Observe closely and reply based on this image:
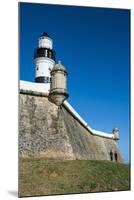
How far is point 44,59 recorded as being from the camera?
4789 millimetres

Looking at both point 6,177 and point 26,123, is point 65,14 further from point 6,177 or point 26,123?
point 6,177

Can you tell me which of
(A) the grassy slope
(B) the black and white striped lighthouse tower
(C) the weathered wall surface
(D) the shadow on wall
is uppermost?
(B) the black and white striped lighthouse tower

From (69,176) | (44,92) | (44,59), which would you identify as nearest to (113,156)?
(69,176)

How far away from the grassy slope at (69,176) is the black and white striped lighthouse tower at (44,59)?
2.26 ft

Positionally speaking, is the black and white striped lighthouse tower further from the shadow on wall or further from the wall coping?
the shadow on wall

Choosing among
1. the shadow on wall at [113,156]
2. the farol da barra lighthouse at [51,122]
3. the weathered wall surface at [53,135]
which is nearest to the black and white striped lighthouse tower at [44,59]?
the farol da barra lighthouse at [51,122]

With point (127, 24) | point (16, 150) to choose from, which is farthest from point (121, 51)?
point (16, 150)

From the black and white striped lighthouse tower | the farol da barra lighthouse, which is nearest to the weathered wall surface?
the farol da barra lighthouse

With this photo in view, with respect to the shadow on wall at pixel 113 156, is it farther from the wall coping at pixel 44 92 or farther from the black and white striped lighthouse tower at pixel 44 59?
the black and white striped lighthouse tower at pixel 44 59

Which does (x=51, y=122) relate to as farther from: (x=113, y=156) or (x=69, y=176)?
(x=113, y=156)

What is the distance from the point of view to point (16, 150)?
4672 mm

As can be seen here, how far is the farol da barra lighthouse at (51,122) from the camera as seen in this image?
4.76 metres

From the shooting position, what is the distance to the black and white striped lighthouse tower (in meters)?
4.78

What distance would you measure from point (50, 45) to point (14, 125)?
2.45 ft
